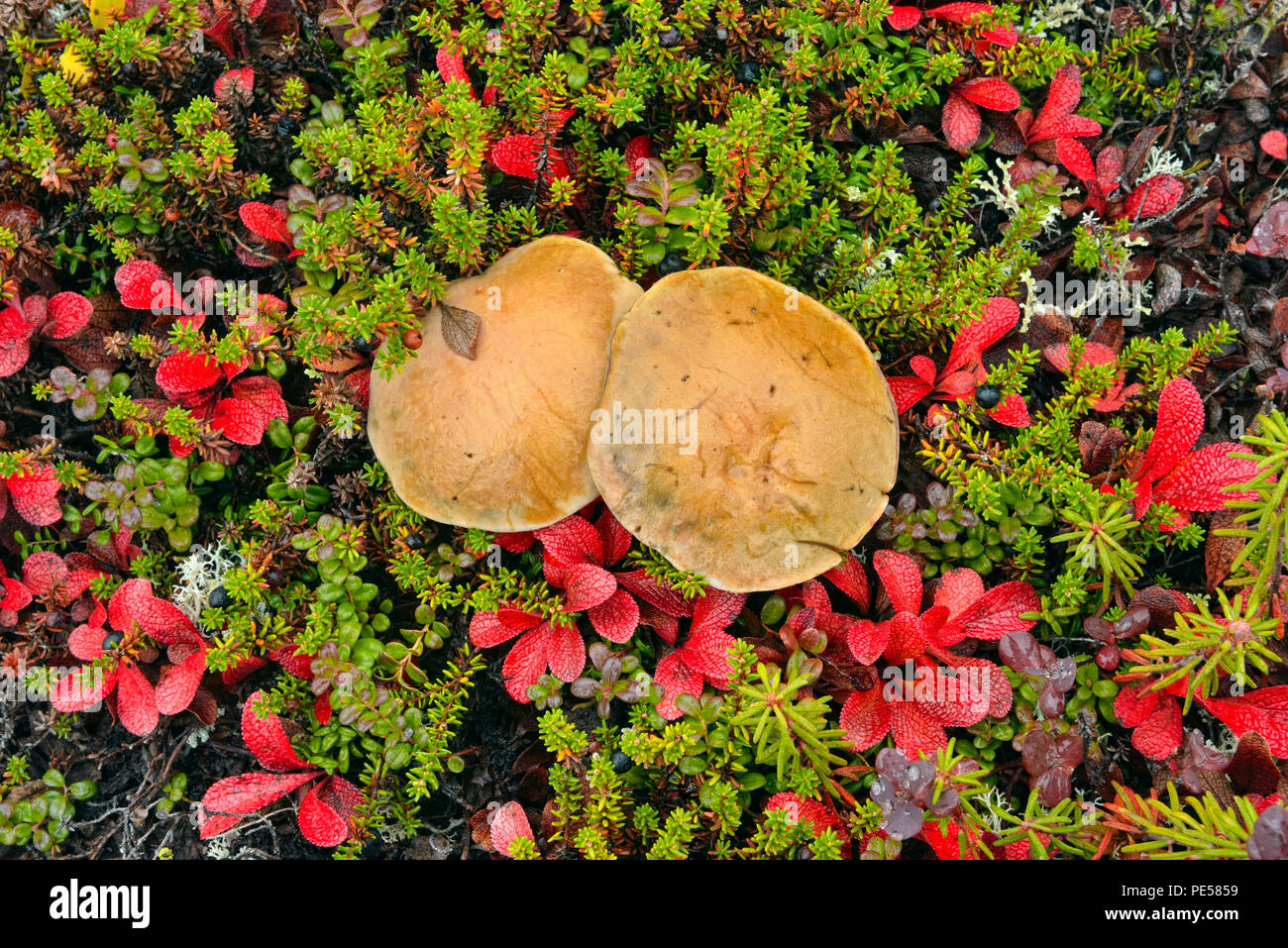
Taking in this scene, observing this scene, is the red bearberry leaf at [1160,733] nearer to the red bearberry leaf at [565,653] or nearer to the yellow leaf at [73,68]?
the red bearberry leaf at [565,653]

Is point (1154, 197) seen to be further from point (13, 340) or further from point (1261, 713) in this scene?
point (13, 340)

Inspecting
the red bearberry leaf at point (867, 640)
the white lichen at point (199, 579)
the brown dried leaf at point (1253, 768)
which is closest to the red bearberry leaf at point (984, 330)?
the red bearberry leaf at point (867, 640)

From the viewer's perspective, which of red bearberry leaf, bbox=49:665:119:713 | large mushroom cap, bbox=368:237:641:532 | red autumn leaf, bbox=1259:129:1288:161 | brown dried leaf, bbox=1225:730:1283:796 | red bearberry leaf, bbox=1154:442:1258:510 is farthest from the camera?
red autumn leaf, bbox=1259:129:1288:161

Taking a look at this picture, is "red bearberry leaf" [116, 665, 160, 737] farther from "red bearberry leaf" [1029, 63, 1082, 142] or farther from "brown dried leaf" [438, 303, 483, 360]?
"red bearberry leaf" [1029, 63, 1082, 142]

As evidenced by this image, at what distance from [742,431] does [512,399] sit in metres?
0.78

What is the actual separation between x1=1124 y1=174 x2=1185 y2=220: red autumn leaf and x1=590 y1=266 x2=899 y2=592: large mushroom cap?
1539mm

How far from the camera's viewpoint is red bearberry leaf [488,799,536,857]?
117 inches

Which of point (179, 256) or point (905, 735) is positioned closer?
point (905, 735)

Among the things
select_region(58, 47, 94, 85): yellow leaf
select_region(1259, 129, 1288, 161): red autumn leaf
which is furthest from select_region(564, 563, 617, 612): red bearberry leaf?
select_region(1259, 129, 1288, 161): red autumn leaf

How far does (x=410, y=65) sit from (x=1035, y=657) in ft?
10.6

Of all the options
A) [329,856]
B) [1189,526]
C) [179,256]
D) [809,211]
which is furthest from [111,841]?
[1189,526]

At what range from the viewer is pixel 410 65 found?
348 centimetres

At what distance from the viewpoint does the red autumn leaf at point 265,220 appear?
3260 mm

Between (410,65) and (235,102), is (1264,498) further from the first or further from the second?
(235,102)
